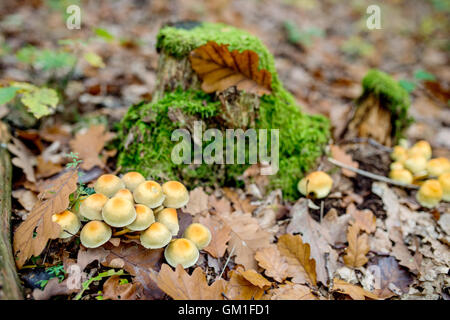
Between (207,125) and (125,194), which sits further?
(207,125)

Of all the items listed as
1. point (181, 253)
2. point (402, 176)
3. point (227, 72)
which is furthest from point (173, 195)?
point (402, 176)

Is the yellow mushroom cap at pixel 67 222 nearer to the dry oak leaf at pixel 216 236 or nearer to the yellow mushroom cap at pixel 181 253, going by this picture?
the yellow mushroom cap at pixel 181 253

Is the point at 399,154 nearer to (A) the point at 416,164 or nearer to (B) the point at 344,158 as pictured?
(A) the point at 416,164

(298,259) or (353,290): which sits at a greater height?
(298,259)

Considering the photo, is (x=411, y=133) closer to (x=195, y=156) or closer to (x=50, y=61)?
(x=195, y=156)

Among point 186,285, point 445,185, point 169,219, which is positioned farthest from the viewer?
point 445,185

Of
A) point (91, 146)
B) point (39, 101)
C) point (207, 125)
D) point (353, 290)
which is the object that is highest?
point (39, 101)
